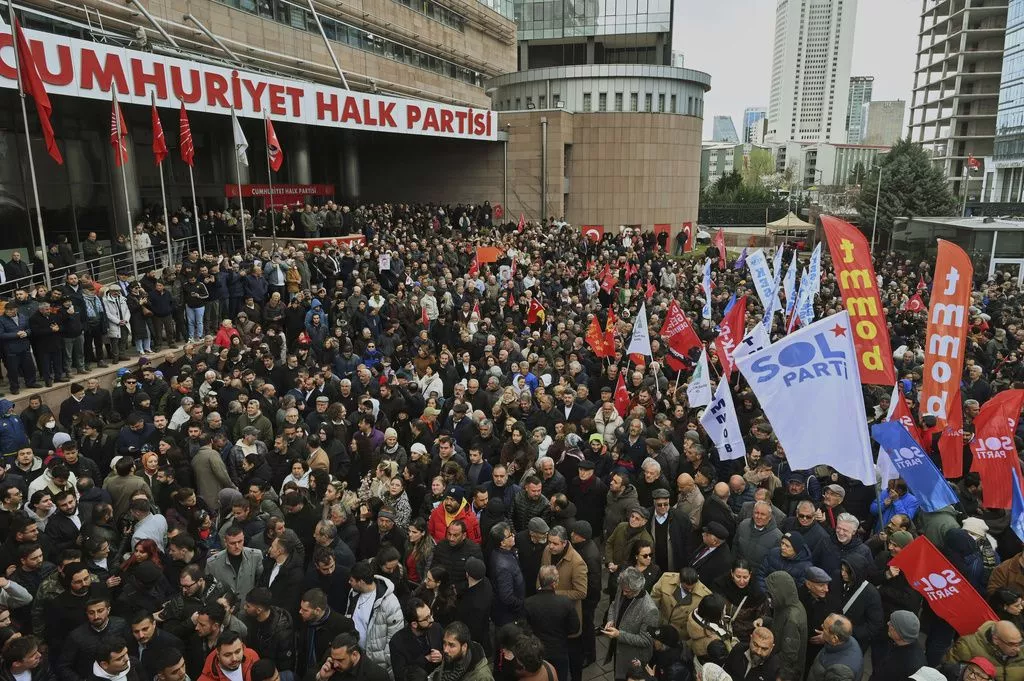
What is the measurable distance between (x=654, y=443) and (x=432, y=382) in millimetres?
4396

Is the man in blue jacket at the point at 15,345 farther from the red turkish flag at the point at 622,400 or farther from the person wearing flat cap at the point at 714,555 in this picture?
the person wearing flat cap at the point at 714,555

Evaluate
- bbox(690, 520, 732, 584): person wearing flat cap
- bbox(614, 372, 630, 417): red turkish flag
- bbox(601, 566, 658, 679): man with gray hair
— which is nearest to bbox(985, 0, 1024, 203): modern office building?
bbox(614, 372, 630, 417): red turkish flag

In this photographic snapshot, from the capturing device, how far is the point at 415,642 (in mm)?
4910

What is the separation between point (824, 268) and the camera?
2645cm

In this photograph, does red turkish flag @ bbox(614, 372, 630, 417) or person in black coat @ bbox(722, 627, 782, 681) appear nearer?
person in black coat @ bbox(722, 627, 782, 681)

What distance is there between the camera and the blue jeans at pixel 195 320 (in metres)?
13.6

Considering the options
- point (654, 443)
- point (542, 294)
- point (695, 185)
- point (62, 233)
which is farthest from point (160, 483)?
point (695, 185)

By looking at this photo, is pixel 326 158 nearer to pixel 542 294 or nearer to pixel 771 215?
pixel 542 294

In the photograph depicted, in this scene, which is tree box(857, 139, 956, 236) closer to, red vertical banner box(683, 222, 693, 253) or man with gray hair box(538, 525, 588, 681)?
red vertical banner box(683, 222, 693, 253)

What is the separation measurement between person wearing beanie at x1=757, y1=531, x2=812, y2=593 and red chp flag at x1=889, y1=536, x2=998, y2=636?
661mm

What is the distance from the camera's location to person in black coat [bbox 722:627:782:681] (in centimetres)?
469

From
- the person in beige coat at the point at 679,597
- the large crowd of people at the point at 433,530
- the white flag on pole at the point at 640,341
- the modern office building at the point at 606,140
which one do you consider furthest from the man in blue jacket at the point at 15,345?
the modern office building at the point at 606,140

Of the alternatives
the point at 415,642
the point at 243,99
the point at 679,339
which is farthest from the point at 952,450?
the point at 243,99

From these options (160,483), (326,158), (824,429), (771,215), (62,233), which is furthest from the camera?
(771,215)
